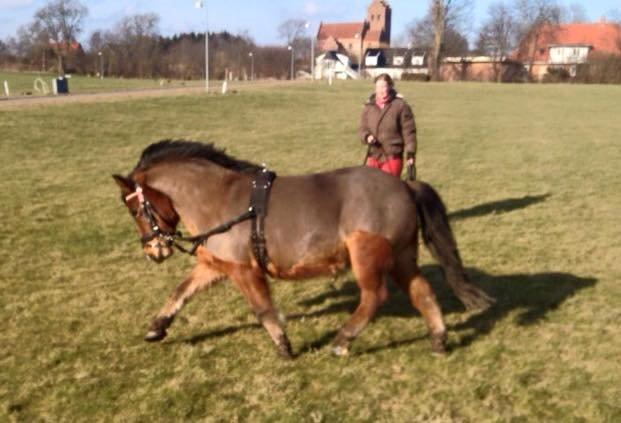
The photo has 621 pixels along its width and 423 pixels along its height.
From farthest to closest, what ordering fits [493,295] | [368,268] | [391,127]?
[391,127]
[493,295]
[368,268]

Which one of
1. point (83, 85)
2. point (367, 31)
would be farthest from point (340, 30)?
point (83, 85)

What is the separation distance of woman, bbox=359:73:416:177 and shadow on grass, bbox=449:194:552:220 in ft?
8.06

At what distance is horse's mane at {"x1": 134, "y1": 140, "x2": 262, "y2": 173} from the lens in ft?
15.3

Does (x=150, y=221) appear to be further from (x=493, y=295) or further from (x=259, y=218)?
(x=493, y=295)

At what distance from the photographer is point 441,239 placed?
4.79 metres


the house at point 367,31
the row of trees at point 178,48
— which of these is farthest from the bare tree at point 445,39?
the house at point 367,31

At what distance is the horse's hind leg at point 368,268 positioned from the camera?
4.30 metres

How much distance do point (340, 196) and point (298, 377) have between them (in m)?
1.44

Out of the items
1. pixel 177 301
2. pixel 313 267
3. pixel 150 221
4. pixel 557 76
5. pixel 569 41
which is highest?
pixel 569 41

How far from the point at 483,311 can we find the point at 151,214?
3351 millimetres

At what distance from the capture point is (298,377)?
174 inches

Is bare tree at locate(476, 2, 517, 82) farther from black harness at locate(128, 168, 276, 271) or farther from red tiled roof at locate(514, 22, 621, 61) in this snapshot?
black harness at locate(128, 168, 276, 271)

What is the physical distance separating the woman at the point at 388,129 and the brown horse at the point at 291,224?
2.86 meters

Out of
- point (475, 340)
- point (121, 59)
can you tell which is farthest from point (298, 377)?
point (121, 59)
